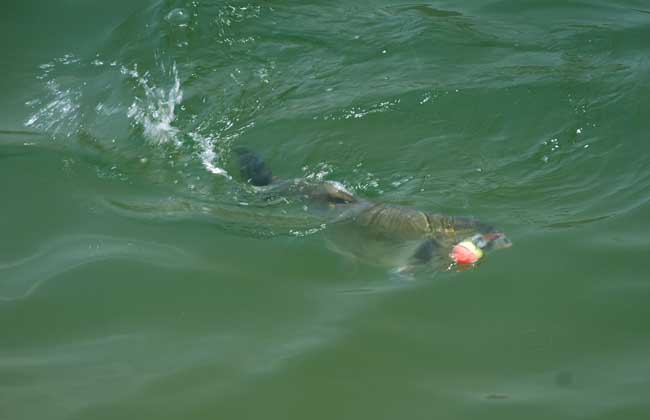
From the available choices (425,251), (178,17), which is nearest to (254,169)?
(425,251)

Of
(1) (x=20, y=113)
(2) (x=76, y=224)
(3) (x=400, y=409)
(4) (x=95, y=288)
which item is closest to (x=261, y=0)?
(1) (x=20, y=113)

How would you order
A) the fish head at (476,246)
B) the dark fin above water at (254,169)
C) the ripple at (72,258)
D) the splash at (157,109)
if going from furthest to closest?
1. the splash at (157,109)
2. the dark fin above water at (254,169)
3. the ripple at (72,258)
4. the fish head at (476,246)

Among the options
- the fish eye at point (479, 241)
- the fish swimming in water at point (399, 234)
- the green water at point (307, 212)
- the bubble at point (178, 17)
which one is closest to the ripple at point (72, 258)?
the green water at point (307, 212)

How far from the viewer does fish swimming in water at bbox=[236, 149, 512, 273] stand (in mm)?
4656

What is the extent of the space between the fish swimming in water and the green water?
0.13 m

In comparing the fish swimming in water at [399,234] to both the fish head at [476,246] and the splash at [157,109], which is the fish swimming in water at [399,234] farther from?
the splash at [157,109]

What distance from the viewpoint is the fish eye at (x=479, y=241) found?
465 cm

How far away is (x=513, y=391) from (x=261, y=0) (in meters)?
5.86

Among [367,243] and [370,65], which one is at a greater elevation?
[370,65]

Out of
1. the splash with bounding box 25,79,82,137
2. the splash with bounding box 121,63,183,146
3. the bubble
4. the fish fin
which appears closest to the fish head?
the fish fin

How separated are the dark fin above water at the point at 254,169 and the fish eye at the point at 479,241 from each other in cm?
181

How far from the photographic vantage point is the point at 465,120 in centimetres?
655

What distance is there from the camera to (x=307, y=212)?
17.7 ft

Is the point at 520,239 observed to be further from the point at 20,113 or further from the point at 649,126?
the point at 20,113
